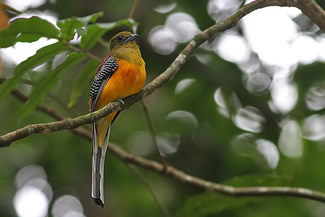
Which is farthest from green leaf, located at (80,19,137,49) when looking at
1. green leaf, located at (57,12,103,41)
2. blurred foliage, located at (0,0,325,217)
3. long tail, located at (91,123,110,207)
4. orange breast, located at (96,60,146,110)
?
blurred foliage, located at (0,0,325,217)

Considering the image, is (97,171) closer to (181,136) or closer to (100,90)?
(100,90)

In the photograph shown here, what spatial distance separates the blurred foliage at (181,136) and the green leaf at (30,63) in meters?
1.81

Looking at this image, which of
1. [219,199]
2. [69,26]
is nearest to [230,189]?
[219,199]

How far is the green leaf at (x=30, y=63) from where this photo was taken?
3182 millimetres

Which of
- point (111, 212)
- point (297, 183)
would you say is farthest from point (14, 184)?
point (297, 183)

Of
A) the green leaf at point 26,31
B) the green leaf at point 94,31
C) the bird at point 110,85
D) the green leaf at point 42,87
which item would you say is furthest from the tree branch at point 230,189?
the green leaf at point 26,31

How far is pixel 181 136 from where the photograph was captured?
20.1ft

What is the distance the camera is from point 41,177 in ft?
21.2

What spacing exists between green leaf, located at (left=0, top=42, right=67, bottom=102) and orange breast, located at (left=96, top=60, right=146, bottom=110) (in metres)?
0.46

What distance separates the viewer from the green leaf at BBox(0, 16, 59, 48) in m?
2.96

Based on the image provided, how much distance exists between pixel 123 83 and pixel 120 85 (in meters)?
0.03

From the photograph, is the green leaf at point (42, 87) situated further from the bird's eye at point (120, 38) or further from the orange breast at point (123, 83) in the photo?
the bird's eye at point (120, 38)

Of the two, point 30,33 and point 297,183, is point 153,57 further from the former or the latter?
point 30,33

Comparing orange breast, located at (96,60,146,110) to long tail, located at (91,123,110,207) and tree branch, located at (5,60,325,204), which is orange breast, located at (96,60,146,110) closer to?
long tail, located at (91,123,110,207)
